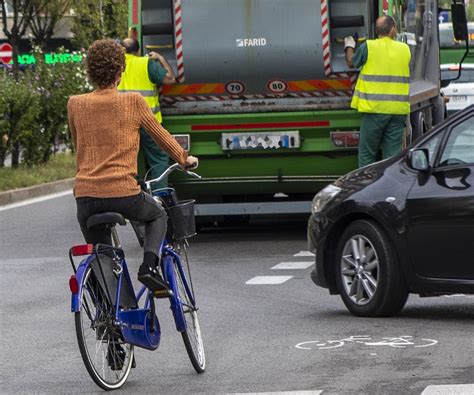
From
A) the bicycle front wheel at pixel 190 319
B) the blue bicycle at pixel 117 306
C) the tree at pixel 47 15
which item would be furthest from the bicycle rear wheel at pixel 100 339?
the tree at pixel 47 15

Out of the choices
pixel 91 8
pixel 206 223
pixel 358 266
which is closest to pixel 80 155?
pixel 358 266

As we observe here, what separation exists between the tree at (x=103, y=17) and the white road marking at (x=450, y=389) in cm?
3272

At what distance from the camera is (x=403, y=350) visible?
28.9 feet

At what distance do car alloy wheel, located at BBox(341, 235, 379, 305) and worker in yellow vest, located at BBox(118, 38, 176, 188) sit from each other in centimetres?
505

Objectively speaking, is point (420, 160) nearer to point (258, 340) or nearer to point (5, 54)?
point (258, 340)

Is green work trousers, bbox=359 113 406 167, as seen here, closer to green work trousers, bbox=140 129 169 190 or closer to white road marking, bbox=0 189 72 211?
green work trousers, bbox=140 129 169 190

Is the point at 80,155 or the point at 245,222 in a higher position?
the point at 80,155

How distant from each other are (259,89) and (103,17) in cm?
2858

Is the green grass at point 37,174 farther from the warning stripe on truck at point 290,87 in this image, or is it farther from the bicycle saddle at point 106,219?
the bicycle saddle at point 106,219

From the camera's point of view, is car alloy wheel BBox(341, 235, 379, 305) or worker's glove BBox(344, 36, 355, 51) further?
worker's glove BBox(344, 36, 355, 51)

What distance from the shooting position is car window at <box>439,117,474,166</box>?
9.90 meters

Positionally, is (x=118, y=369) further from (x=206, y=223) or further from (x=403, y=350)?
(x=206, y=223)

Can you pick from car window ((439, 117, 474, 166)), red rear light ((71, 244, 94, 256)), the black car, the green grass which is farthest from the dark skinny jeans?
the green grass

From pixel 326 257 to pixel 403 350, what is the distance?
6.10 ft
